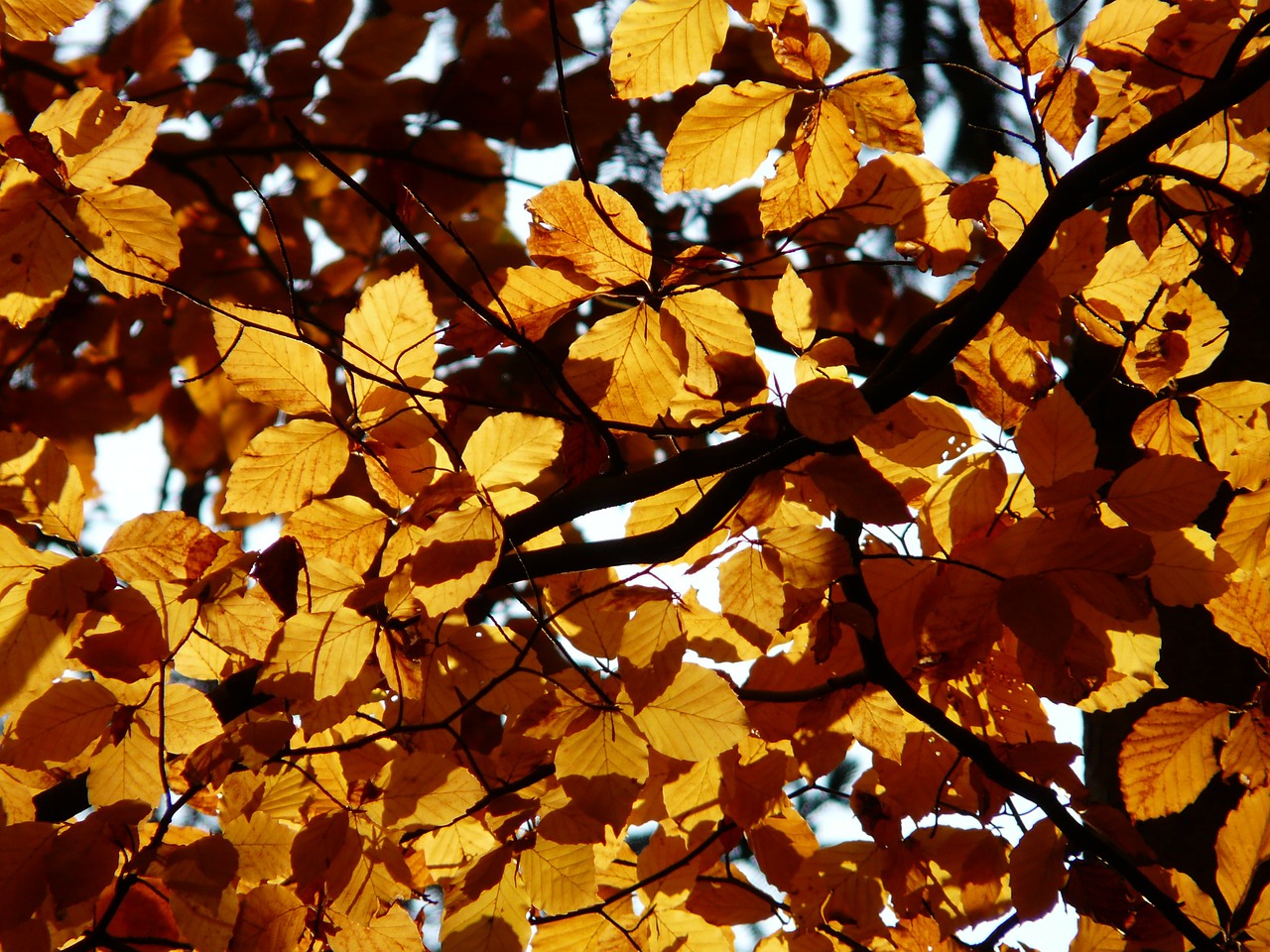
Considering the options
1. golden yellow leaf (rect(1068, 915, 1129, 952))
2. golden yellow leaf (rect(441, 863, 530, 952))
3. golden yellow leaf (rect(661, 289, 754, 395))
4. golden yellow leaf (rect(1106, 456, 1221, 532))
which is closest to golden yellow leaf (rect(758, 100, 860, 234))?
golden yellow leaf (rect(661, 289, 754, 395))

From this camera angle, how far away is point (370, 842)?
0.95 meters

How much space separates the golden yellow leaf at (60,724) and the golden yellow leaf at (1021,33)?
1050mm

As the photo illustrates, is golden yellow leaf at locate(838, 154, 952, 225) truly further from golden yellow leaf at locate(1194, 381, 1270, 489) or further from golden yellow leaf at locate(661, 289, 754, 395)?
golden yellow leaf at locate(1194, 381, 1270, 489)

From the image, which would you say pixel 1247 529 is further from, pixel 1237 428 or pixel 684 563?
pixel 684 563

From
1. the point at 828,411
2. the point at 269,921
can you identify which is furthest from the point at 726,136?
the point at 269,921

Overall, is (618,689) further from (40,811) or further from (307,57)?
(307,57)

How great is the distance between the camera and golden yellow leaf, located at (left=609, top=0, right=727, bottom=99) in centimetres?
83

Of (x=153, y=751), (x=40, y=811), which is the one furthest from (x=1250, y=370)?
(x=40, y=811)

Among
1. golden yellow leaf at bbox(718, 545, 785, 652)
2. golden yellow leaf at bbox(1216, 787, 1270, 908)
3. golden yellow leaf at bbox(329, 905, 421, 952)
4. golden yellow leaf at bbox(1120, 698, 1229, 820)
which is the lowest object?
golden yellow leaf at bbox(1216, 787, 1270, 908)

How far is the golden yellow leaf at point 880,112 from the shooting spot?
89cm

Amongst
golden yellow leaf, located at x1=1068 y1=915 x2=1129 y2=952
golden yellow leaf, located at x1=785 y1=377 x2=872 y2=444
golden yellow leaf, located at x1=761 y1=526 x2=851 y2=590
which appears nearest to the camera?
golden yellow leaf, located at x1=785 y1=377 x2=872 y2=444

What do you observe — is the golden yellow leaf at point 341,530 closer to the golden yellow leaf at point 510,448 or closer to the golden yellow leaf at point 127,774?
the golden yellow leaf at point 510,448

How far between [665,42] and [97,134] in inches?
22.5

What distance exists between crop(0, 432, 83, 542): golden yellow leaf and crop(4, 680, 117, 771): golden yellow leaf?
16 cm
